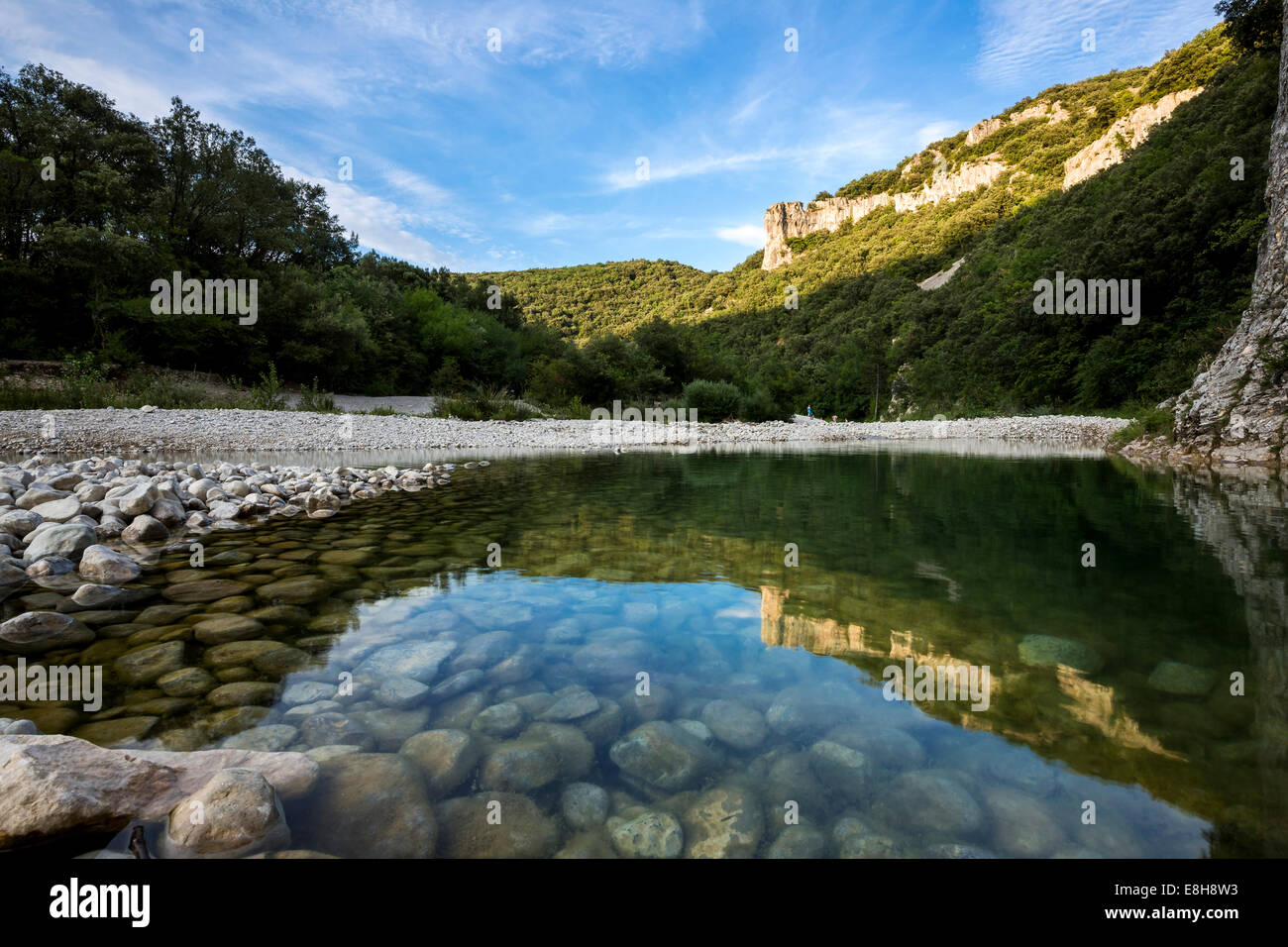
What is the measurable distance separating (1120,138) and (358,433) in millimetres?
66961

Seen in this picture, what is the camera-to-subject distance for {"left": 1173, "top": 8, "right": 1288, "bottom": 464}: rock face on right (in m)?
9.28

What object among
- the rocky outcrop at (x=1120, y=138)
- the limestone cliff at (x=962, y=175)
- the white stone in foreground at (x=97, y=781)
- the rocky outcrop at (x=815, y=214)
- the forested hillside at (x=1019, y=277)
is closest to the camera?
the white stone in foreground at (x=97, y=781)

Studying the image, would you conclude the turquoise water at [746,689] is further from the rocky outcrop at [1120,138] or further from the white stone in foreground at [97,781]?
the rocky outcrop at [1120,138]

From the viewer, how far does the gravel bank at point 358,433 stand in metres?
12.9

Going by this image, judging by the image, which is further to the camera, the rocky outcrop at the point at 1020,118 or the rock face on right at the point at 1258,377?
the rocky outcrop at the point at 1020,118

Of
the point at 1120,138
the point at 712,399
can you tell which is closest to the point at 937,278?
the point at 1120,138

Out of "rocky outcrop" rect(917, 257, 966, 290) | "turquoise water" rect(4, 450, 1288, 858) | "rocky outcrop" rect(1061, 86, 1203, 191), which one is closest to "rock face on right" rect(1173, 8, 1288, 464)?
"turquoise water" rect(4, 450, 1288, 858)

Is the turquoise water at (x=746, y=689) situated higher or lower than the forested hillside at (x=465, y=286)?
lower

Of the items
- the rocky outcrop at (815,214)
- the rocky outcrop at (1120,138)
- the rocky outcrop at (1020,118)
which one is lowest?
the rocky outcrop at (1120,138)

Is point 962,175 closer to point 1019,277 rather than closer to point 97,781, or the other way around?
point 1019,277

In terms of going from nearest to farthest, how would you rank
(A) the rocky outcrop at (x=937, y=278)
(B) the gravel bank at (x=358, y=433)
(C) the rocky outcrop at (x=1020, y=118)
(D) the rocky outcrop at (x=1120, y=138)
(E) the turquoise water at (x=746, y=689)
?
(E) the turquoise water at (x=746, y=689)
(B) the gravel bank at (x=358, y=433)
(D) the rocky outcrop at (x=1120, y=138)
(A) the rocky outcrop at (x=937, y=278)
(C) the rocky outcrop at (x=1020, y=118)

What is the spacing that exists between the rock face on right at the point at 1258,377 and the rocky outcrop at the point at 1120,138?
4826cm

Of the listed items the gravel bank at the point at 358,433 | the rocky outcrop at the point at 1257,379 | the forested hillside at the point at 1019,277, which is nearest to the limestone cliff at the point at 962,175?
the forested hillside at the point at 1019,277

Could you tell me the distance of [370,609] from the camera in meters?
3.13
